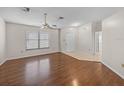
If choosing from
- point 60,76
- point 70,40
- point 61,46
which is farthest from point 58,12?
point 61,46

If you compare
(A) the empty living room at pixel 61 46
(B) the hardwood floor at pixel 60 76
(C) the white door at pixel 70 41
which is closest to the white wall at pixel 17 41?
(A) the empty living room at pixel 61 46

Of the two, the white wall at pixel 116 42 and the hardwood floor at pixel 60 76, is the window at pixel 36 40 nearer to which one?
the hardwood floor at pixel 60 76

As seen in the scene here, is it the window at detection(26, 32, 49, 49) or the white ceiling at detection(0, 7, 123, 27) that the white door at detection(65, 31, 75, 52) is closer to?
the window at detection(26, 32, 49, 49)

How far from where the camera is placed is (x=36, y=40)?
321 inches

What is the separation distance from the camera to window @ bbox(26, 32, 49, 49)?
24.7 feet

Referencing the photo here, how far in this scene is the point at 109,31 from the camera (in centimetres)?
435

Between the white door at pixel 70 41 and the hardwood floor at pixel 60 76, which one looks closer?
the hardwood floor at pixel 60 76

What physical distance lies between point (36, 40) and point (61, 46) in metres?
2.66

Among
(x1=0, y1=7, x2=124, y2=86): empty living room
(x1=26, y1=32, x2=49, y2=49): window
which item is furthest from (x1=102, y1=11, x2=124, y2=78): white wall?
(x1=26, y1=32, x2=49, y2=49): window

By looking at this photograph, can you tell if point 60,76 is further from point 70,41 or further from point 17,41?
point 70,41

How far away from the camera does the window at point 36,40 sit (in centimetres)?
754

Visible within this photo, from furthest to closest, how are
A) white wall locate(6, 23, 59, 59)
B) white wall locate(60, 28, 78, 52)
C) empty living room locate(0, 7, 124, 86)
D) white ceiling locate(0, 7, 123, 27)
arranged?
white wall locate(60, 28, 78, 52)
white wall locate(6, 23, 59, 59)
white ceiling locate(0, 7, 123, 27)
empty living room locate(0, 7, 124, 86)
